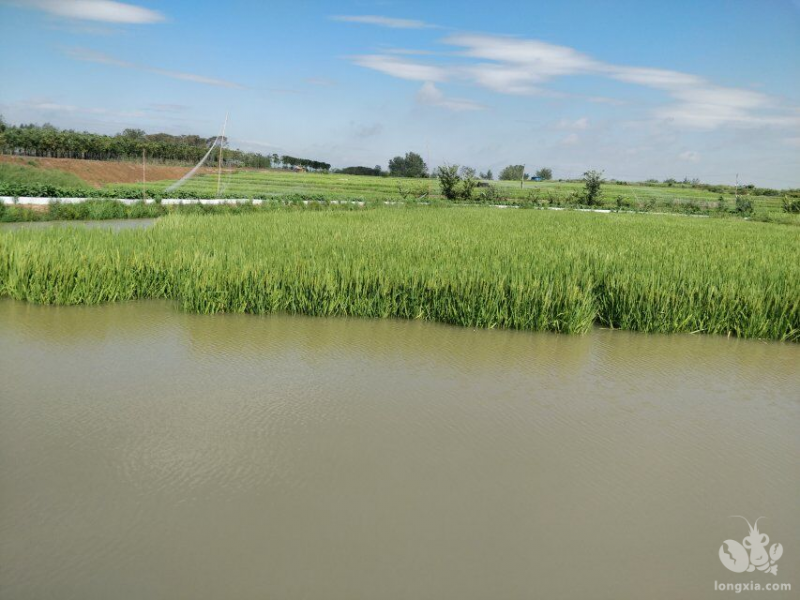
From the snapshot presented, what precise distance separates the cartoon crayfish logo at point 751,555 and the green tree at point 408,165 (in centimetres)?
5157

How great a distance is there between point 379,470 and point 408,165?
54.9 metres

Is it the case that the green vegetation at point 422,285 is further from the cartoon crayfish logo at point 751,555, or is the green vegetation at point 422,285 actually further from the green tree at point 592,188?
the green tree at point 592,188

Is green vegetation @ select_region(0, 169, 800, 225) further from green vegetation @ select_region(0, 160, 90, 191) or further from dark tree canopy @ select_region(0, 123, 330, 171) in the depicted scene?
dark tree canopy @ select_region(0, 123, 330, 171)

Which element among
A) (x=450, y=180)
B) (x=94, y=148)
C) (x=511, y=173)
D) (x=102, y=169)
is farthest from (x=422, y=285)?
(x=511, y=173)

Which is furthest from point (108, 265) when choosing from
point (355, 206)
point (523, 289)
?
point (355, 206)

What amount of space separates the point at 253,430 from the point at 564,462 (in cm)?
157

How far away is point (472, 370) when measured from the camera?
4.22m

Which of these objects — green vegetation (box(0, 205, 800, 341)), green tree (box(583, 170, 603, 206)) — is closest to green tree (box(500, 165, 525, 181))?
green tree (box(583, 170, 603, 206))

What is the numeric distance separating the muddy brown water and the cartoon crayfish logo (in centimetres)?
3

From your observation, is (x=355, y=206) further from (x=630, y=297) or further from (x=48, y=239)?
(x=630, y=297)

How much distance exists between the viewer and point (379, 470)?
265 centimetres

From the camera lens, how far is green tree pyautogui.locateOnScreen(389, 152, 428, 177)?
175 ft

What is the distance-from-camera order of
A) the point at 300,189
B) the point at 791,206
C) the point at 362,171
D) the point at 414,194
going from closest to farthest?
the point at 791,206, the point at 414,194, the point at 300,189, the point at 362,171

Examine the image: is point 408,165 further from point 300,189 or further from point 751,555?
point 751,555
